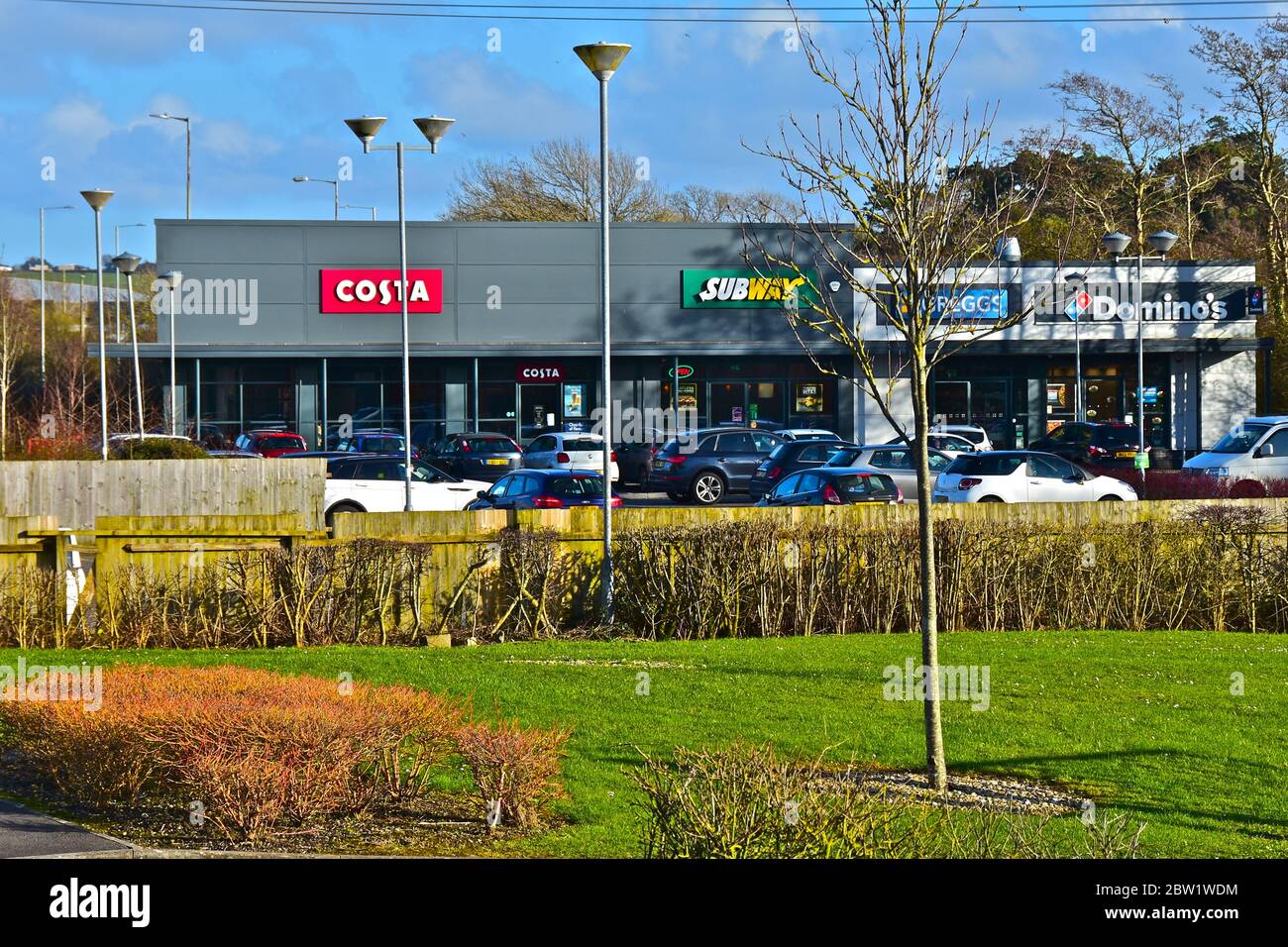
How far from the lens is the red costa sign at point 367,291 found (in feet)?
145

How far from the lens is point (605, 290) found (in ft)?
57.8

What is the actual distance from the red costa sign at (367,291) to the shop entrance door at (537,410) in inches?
171

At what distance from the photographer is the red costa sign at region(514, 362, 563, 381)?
148 feet

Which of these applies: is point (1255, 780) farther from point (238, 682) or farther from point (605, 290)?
point (605, 290)

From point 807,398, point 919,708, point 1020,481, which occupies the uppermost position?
point 807,398

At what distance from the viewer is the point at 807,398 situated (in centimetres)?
4644

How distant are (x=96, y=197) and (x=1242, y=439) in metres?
25.2

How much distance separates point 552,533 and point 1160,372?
3621cm

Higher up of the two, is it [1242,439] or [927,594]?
[1242,439]
